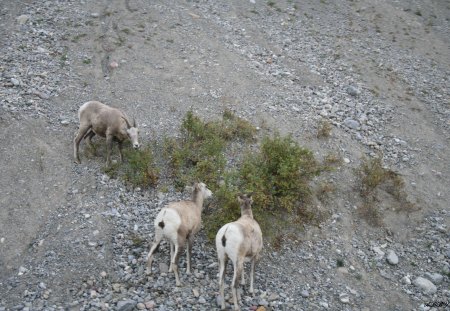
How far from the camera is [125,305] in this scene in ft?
25.1

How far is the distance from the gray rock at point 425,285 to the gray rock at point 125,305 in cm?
633

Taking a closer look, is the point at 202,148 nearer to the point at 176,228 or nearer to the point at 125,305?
the point at 176,228

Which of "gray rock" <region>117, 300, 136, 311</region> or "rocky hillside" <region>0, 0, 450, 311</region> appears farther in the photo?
"rocky hillside" <region>0, 0, 450, 311</region>

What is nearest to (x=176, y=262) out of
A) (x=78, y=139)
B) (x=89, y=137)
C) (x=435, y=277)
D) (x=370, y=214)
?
(x=78, y=139)

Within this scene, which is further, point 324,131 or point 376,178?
point 324,131

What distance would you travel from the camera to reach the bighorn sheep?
8.09 m

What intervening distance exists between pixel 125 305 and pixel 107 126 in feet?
16.0

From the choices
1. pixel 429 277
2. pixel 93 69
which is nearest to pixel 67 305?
pixel 429 277

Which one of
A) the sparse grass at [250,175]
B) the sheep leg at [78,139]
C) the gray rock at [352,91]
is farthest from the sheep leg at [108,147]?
the gray rock at [352,91]

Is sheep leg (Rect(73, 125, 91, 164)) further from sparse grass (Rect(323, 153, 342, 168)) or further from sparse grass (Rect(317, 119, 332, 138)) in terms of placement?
sparse grass (Rect(317, 119, 332, 138))

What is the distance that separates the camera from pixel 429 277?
975 cm

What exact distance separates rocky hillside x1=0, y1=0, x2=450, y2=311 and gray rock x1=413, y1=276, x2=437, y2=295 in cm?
3

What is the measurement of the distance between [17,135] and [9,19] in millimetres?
7785

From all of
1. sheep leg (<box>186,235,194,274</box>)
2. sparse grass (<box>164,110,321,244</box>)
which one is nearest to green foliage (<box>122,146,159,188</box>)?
sparse grass (<box>164,110,321,244</box>)
